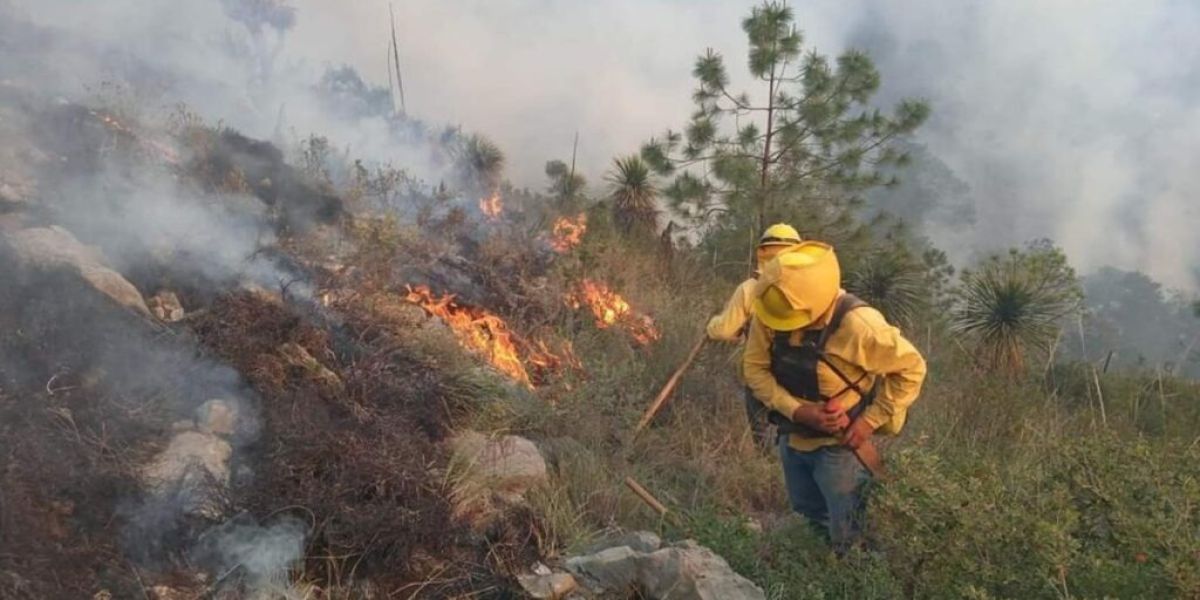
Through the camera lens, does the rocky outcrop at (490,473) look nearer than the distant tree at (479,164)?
Yes

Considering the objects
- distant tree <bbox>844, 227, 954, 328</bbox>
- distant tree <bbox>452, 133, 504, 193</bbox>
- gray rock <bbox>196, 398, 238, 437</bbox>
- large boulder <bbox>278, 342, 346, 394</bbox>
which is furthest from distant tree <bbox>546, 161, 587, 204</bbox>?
gray rock <bbox>196, 398, 238, 437</bbox>

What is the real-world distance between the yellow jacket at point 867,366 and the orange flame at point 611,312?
453 centimetres

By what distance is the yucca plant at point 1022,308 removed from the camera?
348 inches

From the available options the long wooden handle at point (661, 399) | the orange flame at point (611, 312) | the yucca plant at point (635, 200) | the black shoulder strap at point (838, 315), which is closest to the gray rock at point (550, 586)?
the black shoulder strap at point (838, 315)

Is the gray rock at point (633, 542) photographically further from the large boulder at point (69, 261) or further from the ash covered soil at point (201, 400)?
the large boulder at point (69, 261)

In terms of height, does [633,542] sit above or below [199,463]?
above

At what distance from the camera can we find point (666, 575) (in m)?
3.52

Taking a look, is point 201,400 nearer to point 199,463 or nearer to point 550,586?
point 199,463

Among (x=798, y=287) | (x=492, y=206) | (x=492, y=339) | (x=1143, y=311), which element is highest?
(x=1143, y=311)

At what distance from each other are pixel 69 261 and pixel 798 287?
4503 millimetres

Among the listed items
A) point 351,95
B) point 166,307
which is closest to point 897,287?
point 166,307

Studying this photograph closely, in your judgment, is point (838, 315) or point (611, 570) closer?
point (611, 570)

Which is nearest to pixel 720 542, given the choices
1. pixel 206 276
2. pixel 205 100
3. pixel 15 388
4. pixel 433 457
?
pixel 433 457

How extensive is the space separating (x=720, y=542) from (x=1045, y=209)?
8396 cm
